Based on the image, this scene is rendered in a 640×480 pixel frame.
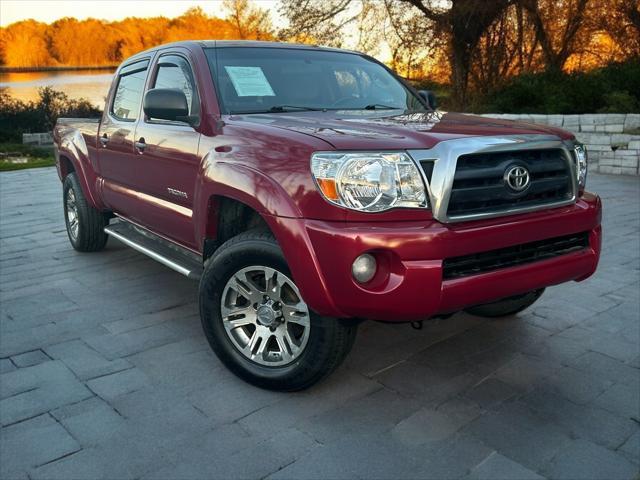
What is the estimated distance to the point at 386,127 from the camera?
9.88ft

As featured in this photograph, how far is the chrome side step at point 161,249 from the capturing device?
12.5ft

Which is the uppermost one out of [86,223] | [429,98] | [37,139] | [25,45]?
[25,45]

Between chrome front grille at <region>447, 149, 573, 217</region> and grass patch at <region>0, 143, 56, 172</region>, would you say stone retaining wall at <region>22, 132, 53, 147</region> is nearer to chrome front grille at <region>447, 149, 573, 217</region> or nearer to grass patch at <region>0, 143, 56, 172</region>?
grass patch at <region>0, 143, 56, 172</region>

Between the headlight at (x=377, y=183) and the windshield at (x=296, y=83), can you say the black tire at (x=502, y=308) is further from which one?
the headlight at (x=377, y=183)

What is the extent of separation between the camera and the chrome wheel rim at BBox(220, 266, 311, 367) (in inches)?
120

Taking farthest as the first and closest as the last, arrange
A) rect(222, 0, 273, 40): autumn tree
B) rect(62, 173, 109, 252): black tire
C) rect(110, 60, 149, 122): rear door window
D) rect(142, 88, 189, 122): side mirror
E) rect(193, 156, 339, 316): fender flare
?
rect(222, 0, 273, 40): autumn tree
rect(62, 173, 109, 252): black tire
rect(110, 60, 149, 122): rear door window
rect(142, 88, 189, 122): side mirror
rect(193, 156, 339, 316): fender flare

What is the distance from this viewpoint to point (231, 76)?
150 inches

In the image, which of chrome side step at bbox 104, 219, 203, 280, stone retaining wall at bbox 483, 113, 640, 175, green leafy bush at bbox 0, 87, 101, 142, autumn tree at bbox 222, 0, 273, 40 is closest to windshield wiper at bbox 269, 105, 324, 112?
chrome side step at bbox 104, 219, 203, 280

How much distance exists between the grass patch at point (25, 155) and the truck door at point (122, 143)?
31.9 feet

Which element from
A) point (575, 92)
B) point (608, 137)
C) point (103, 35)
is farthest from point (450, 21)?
point (103, 35)

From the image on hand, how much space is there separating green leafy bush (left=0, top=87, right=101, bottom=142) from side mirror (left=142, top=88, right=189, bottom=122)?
18.9 metres

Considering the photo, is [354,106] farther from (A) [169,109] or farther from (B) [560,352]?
(B) [560,352]

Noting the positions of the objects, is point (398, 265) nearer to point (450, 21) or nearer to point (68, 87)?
point (450, 21)

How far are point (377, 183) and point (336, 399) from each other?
1166 mm
